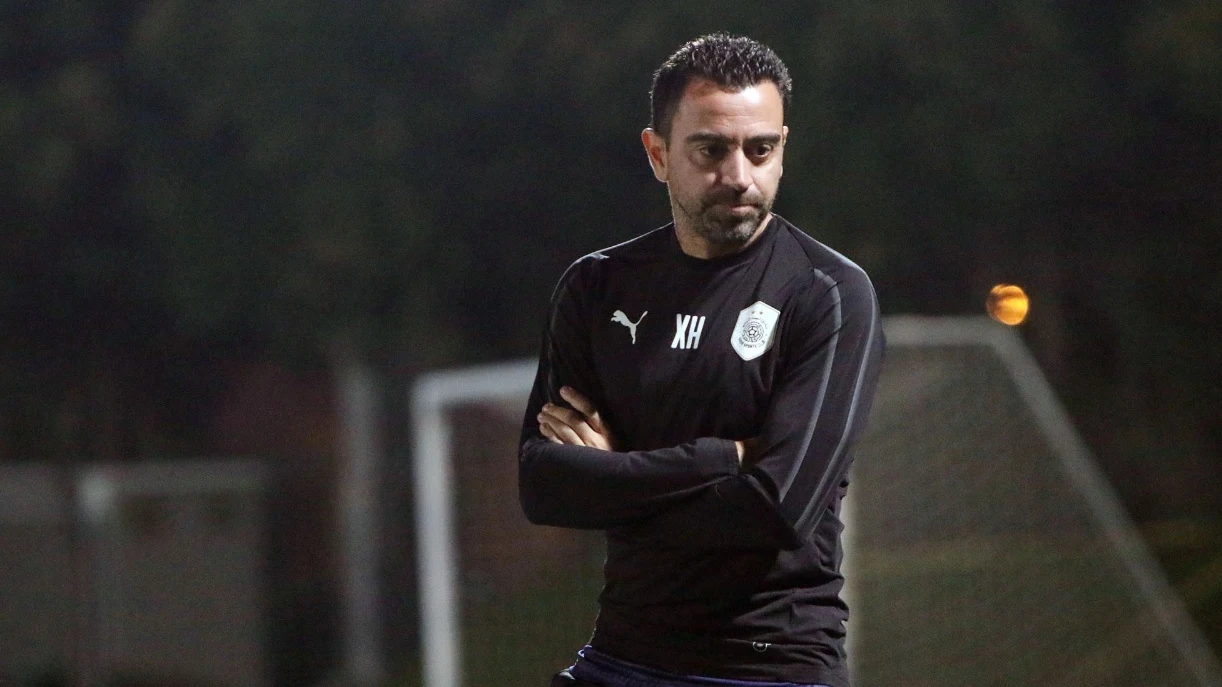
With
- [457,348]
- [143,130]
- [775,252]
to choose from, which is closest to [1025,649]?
[775,252]

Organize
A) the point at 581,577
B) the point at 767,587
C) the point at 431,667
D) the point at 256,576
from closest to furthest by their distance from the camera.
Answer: the point at 767,587 < the point at 431,667 < the point at 581,577 < the point at 256,576

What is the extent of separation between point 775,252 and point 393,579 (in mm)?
16543

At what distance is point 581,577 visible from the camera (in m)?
8.94

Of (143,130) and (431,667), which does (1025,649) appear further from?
(143,130)

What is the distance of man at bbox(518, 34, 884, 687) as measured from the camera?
2709 millimetres

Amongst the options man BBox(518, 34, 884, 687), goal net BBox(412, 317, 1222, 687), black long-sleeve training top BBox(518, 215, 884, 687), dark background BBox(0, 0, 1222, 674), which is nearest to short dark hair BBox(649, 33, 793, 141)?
man BBox(518, 34, 884, 687)

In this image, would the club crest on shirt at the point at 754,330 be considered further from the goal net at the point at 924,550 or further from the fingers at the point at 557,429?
the goal net at the point at 924,550

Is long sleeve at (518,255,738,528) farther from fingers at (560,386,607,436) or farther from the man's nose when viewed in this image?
the man's nose

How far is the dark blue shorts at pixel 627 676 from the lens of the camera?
106 inches

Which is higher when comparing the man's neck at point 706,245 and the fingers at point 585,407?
the man's neck at point 706,245

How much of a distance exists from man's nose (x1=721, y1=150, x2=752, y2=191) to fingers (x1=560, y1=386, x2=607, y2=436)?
0.47m

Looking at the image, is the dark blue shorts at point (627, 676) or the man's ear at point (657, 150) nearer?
the dark blue shorts at point (627, 676)

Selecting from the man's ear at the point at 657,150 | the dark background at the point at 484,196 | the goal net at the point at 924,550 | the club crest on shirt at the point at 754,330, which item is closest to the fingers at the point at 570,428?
the club crest on shirt at the point at 754,330

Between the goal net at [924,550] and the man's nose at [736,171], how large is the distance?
14.5 feet
